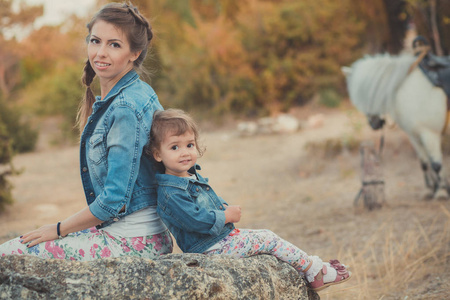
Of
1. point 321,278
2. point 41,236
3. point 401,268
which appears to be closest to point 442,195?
point 401,268

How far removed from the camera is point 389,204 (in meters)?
5.81

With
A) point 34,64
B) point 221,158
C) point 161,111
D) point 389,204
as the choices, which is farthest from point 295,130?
point 34,64

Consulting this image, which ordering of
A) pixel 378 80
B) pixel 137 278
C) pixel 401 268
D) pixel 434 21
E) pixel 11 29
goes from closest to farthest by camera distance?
1. pixel 137 278
2. pixel 401 268
3. pixel 378 80
4. pixel 434 21
5. pixel 11 29

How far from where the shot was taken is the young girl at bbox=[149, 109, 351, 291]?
2.13 m

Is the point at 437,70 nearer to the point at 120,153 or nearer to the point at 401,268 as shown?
the point at 401,268

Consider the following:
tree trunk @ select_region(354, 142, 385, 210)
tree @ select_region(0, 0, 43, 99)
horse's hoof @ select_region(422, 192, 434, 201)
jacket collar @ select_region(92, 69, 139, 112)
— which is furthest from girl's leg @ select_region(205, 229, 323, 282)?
tree @ select_region(0, 0, 43, 99)

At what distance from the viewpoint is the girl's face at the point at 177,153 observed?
7.18ft

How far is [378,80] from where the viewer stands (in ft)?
18.1

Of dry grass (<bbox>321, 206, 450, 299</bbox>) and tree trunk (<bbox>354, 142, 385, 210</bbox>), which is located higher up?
tree trunk (<bbox>354, 142, 385, 210</bbox>)

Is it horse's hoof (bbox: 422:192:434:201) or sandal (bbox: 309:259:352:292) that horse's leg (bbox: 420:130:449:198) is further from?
sandal (bbox: 309:259:352:292)

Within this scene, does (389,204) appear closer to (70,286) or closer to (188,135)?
(188,135)

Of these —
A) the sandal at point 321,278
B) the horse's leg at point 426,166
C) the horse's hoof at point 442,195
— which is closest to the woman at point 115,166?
the sandal at point 321,278

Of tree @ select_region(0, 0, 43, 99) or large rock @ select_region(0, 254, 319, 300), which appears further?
tree @ select_region(0, 0, 43, 99)

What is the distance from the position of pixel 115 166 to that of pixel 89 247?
1.36 feet
